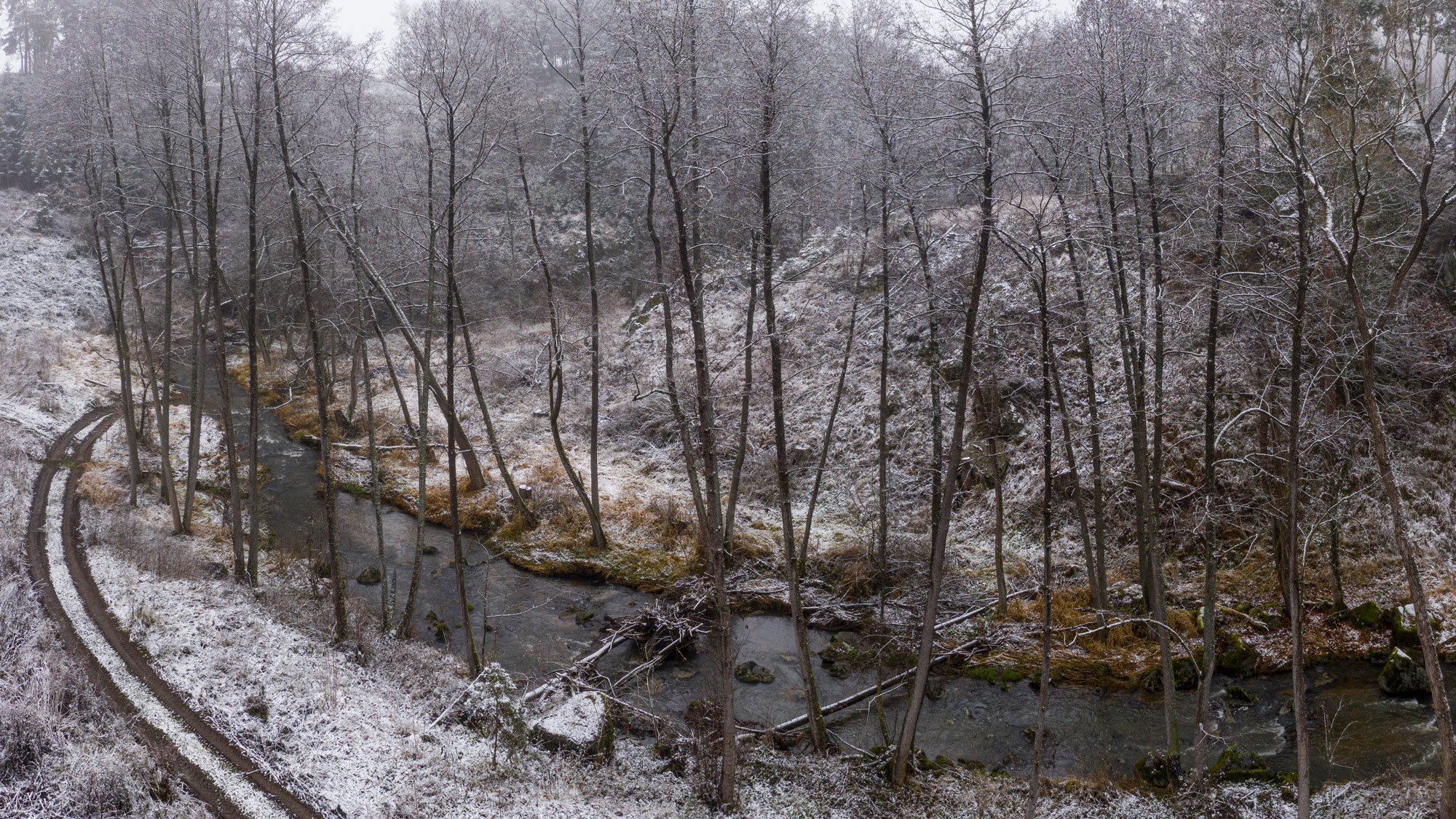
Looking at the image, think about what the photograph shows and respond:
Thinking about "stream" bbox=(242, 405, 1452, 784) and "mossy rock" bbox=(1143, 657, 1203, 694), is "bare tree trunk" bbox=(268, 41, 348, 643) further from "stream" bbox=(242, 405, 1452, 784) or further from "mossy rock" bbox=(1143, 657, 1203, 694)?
"mossy rock" bbox=(1143, 657, 1203, 694)

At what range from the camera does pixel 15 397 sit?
25.7m

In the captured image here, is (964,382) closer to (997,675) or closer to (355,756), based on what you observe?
(997,675)

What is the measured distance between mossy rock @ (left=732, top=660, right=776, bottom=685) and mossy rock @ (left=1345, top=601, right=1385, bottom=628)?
10.5 meters

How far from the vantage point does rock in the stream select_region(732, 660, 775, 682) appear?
45.7 feet

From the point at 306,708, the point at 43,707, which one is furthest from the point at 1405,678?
the point at 43,707

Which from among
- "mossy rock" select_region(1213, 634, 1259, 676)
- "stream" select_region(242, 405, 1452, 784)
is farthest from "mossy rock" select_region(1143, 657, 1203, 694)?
"mossy rock" select_region(1213, 634, 1259, 676)

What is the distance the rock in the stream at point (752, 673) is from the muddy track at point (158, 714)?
23.4 feet

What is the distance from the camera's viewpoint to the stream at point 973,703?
11250 mm

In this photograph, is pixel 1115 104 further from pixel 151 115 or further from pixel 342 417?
pixel 342 417

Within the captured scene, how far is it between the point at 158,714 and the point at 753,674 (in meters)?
8.84

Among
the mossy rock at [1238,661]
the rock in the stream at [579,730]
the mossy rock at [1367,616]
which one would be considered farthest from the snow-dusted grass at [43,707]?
the mossy rock at [1367,616]

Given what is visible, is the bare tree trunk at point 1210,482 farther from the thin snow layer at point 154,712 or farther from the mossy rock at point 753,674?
the thin snow layer at point 154,712

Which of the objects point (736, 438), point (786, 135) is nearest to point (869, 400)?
point (736, 438)

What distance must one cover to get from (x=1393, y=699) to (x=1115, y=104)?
Answer: 1021cm
